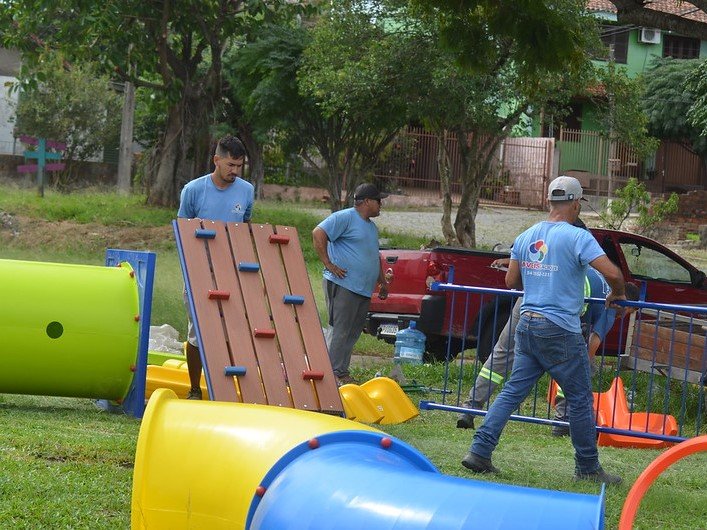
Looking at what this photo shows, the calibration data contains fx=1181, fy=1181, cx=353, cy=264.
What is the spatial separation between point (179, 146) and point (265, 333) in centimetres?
2058

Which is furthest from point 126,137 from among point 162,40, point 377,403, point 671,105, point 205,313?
point 205,313

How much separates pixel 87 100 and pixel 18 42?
48.3 feet

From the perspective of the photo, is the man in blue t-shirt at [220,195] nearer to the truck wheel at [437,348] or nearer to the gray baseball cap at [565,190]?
the gray baseball cap at [565,190]

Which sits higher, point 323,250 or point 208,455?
point 323,250

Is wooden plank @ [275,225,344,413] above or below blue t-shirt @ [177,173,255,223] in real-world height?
below

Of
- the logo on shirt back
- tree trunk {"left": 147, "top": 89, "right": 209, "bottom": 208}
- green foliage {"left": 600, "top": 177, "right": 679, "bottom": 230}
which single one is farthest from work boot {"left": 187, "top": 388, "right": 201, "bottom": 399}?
tree trunk {"left": 147, "top": 89, "right": 209, "bottom": 208}

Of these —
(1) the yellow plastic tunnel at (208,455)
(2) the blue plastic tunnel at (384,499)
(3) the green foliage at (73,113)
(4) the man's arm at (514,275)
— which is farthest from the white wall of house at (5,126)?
(2) the blue plastic tunnel at (384,499)

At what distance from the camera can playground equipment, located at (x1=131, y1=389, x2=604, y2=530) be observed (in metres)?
3.28

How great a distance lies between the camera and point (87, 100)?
3622 centimetres

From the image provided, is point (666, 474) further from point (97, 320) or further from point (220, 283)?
point (97, 320)

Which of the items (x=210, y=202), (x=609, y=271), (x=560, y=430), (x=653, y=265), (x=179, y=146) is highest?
(x=179, y=146)

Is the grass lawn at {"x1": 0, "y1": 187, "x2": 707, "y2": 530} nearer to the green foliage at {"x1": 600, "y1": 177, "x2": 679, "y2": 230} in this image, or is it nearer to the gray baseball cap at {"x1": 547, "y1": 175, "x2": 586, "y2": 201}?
the gray baseball cap at {"x1": 547, "y1": 175, "x2": 586, "y2": 201}

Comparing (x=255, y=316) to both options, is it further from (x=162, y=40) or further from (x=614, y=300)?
(x=162, y=40)

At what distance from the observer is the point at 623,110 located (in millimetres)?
23047
